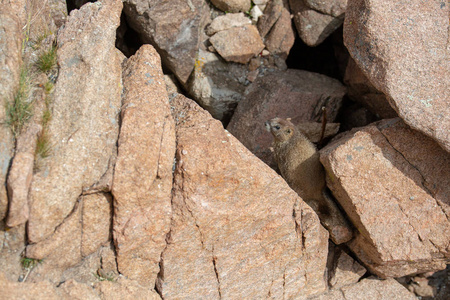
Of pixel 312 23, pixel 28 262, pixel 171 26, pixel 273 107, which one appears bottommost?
pixel 28 262

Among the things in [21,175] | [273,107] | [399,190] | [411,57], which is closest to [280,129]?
[273,107]

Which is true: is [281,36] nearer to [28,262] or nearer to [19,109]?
[19,109]

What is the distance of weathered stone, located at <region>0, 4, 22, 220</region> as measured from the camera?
3.03 metres

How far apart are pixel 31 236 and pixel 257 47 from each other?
378cm

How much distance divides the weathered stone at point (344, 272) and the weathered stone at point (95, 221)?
2.61 m

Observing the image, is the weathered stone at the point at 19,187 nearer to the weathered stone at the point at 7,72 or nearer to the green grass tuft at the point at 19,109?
the weathered stone at the point at 7,72

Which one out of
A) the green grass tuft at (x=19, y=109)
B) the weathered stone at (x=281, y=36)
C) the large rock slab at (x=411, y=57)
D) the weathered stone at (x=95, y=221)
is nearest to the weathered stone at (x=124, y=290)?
the weathered stone at (x=95, y=221)

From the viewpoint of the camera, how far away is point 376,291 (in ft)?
15.5

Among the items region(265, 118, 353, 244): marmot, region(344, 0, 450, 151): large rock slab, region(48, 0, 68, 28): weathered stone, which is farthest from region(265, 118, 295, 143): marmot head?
region(48, 0, 68, 28): weathered stone

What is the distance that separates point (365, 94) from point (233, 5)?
81.7 inches

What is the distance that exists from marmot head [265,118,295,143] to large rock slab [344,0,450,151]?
1.10m

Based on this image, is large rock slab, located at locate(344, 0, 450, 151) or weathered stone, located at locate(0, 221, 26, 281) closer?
weathered stone, located at locate(0, 221, 26, 281)

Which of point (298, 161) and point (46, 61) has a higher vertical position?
point (46, 61)

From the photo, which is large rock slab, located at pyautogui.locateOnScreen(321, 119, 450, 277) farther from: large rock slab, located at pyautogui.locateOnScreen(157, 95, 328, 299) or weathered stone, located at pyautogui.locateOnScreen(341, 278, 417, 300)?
weathered stone, located at pyautogui.locateOnScreen(341, 278, 417, 300)
